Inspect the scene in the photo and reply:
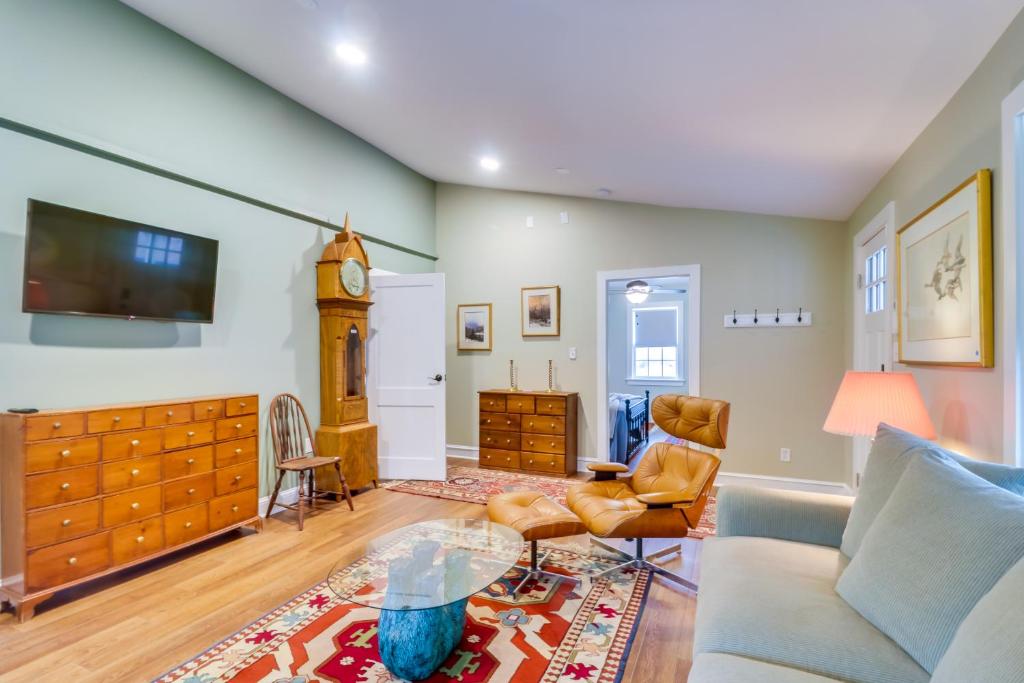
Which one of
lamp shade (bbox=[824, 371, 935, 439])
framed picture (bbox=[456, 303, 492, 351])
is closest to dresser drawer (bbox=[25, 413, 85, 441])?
lamp shade (bbox=[824, 371, 935, 439])

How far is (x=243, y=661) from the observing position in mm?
1952

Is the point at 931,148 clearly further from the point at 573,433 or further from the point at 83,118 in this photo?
the point at 83,118

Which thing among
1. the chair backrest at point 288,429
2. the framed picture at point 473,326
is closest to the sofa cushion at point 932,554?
the chair backrest at point 288,429

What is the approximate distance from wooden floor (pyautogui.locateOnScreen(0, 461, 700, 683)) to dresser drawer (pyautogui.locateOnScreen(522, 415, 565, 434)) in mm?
1892

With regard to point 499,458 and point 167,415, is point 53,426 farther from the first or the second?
point 499,458

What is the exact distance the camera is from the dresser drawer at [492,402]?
16.8ft

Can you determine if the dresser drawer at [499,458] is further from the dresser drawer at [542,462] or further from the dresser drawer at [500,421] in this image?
the dresser drawer at [500,421]

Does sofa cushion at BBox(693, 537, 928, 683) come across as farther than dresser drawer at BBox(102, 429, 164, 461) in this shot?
No

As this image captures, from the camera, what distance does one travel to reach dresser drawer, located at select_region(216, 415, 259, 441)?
308cm

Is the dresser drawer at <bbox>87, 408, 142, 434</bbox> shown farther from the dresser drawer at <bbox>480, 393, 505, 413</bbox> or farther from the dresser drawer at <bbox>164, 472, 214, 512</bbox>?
the dresser drawer at <bbox>480, 393, 505, 413</bbox>

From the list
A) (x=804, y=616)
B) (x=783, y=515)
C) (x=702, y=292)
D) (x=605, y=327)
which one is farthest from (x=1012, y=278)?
(x=605, y=327)

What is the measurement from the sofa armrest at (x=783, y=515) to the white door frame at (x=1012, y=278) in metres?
0.59

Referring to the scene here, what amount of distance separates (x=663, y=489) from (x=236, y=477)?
8.73ft

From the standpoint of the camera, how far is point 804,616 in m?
1.38
